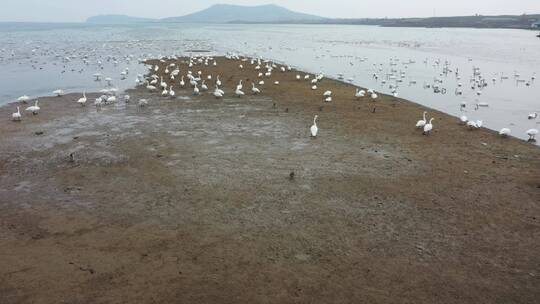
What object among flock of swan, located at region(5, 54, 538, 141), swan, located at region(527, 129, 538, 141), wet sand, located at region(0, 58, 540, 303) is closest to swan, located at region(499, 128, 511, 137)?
flock of swan, located at region(5, 54, 538, 141)

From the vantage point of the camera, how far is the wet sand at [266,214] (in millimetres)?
8180

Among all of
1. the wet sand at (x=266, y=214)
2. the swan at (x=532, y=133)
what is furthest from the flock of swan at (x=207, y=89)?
the wet sand at (x=266, y=214)

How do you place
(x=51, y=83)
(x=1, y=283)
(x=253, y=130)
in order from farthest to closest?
(x=51, y=83) → (x=253, y=130) → (x=1, y=283)

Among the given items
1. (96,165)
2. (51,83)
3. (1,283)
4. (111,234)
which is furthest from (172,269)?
(51,83)

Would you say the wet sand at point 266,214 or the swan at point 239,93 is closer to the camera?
the wet sand at point 266,214

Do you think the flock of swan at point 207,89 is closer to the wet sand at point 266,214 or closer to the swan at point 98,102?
the swan at point 98,102

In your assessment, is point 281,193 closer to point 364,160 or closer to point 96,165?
point 364,160

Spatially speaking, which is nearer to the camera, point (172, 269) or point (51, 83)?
point (172, 269)

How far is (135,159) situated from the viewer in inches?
584

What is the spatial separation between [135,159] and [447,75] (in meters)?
30.8

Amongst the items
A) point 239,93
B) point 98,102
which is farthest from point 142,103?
point 239,93

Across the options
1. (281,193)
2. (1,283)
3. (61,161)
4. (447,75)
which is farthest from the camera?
(447,75)

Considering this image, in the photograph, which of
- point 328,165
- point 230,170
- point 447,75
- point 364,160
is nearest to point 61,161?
point 230,170

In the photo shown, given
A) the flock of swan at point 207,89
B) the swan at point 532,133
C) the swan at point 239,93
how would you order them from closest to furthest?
the swan at point 532,133 → the flock of swan at point 207,89 → the swan at point 239,93
